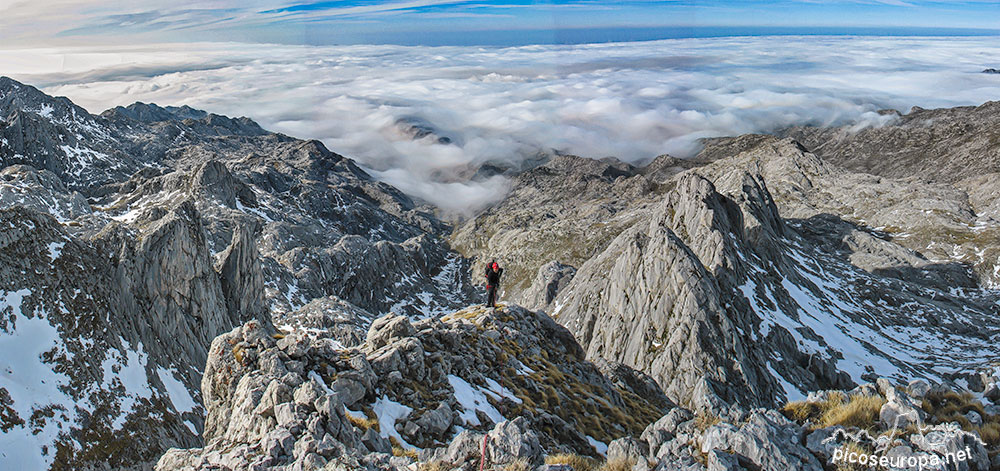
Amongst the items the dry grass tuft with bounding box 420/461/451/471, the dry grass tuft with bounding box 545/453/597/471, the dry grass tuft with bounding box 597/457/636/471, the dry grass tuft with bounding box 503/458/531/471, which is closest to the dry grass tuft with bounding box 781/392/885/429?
the dry grass tuft with bounding box 597/457/636/471

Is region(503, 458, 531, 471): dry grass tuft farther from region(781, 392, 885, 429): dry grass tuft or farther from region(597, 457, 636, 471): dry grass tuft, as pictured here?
region(781, 392, 885, 429): dry grass tuft

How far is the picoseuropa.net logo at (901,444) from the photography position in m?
13.3

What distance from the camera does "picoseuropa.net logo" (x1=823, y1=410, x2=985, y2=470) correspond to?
1326cm

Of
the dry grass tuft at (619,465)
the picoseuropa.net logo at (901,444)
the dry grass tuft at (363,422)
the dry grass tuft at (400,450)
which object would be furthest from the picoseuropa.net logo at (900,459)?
the dry grass tuft at (363,422)

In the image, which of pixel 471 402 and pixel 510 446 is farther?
pixel 471 402

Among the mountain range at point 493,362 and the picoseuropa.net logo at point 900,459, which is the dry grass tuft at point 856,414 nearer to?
the mountain range at point 493,362

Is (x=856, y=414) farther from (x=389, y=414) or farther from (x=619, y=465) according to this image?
(x=389, y=414)

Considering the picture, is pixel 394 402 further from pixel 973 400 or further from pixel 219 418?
pixel 973 400

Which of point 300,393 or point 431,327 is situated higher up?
point 300,393

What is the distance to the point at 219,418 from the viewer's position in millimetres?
21297

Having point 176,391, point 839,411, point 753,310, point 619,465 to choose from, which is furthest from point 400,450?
point 753,310

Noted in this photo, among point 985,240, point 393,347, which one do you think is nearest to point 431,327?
point 393,347

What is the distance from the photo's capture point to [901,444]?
13.7 m

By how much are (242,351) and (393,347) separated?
681 cm
